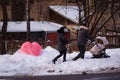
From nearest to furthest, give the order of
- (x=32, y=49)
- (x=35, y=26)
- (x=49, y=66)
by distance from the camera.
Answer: (x=49, y=66) → (x=32, y=49) → (x=35, y=26)

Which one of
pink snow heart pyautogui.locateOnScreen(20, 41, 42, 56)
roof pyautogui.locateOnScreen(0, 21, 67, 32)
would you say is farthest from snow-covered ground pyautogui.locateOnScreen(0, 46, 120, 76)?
roof pyautogui.locateOnScreen(0, 21, 67, 32)

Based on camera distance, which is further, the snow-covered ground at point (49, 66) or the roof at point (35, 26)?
the roof at point (35, 26)

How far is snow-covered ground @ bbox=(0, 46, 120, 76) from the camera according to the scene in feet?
63.1

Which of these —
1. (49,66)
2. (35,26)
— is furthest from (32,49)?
(35,26)

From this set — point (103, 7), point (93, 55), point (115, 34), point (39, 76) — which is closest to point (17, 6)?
point (115, 34)

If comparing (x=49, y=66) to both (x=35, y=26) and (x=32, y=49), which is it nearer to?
(x=32, y=49)

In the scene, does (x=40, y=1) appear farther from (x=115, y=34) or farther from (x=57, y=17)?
(x=115, y=34)

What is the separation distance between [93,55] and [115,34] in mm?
16316

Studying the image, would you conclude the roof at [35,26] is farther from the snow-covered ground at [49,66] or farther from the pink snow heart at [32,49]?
the snow-covered ground at [49,66]

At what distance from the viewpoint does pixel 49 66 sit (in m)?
20.1

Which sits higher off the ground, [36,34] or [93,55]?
[93,55]

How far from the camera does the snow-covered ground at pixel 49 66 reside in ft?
63.1

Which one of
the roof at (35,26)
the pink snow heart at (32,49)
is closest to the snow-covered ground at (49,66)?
the pink snow heart at (32,49)

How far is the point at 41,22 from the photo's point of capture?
54.0m
